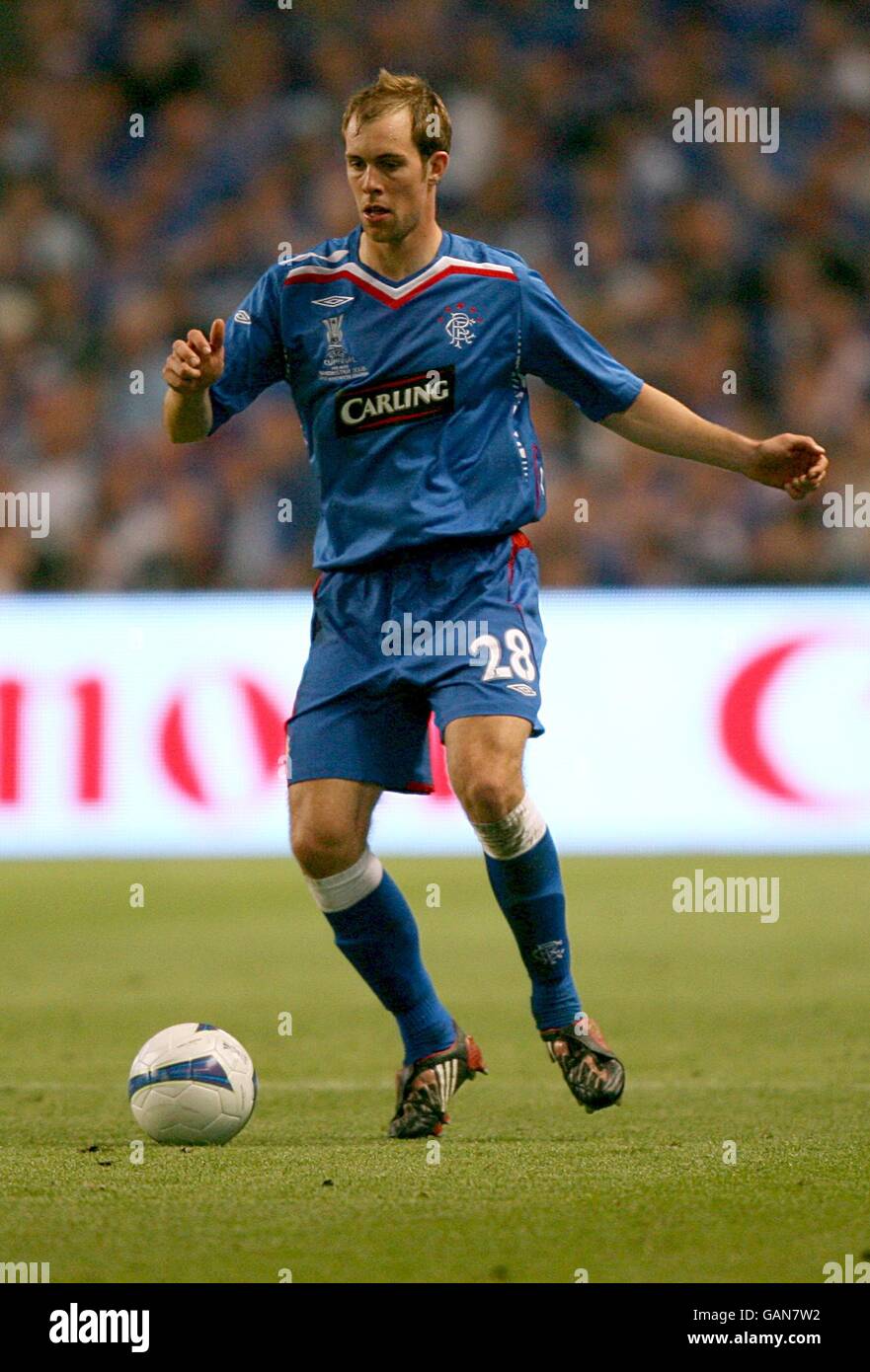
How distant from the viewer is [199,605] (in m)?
9.71

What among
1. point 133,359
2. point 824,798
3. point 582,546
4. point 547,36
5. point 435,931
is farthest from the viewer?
point 547,36

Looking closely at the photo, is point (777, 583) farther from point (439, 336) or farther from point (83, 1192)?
point (83, 1192)

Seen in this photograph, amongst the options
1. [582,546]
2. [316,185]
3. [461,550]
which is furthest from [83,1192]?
[316,185]

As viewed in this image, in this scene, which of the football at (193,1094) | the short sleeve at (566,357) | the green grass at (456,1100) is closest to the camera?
the green grass at (456,1100)

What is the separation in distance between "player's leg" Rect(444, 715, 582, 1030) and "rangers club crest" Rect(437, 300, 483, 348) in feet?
2.74

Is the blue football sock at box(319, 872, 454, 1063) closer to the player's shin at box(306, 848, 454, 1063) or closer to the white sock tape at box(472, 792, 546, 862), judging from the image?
the player's shin at box(306, 848, 454, 1063)

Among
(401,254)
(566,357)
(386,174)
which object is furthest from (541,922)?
(386,174)

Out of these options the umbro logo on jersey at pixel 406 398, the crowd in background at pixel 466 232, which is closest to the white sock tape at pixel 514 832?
the umbro logo on jersey at pixel 406 398

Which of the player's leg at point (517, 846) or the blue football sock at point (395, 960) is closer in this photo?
the player's leg at point (517, 846)

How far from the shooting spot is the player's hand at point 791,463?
4461mm

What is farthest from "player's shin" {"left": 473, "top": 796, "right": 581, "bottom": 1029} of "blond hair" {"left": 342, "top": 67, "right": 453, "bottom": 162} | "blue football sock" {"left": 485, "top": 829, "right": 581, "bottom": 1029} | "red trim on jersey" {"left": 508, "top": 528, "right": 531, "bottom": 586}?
"blond hair" {"left": 342, "top": 67, "right": 453, "bottom": 162}

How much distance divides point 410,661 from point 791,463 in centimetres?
93

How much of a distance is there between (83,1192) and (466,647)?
138 centimetres

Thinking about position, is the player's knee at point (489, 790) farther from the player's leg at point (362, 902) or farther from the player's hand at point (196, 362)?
the player's hand at point (196, 362)
